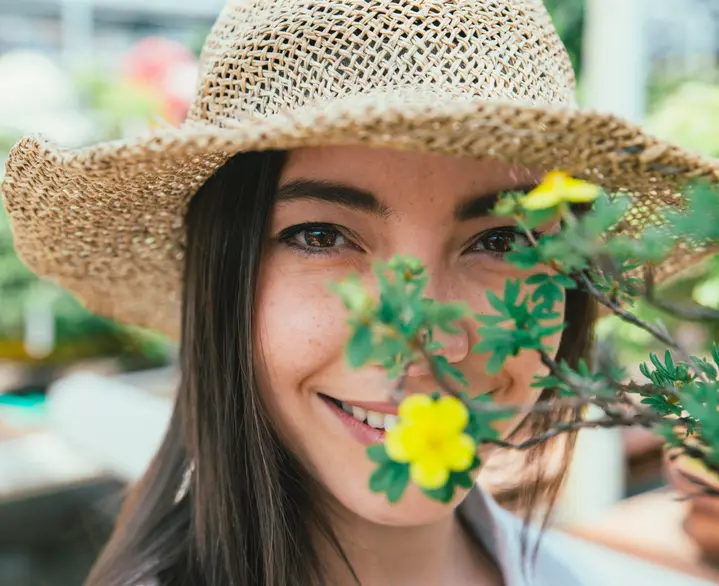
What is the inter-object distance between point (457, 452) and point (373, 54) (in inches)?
28.0

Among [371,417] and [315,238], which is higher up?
[315,238]

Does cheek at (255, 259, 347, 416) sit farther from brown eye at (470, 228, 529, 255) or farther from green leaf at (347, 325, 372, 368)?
green leaf at (347, 325, 372, 368)

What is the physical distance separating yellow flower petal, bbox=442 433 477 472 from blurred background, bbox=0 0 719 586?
2.20 ft

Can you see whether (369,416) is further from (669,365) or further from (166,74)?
(166,74)

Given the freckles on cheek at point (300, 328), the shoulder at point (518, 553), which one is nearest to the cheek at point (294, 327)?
the freckles on cheek at point (300, 328)

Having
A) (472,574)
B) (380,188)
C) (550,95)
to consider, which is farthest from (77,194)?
(472,574)

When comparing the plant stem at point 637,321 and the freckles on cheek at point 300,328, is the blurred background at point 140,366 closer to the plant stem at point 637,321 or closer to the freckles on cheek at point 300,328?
the freckles on cheek at point 300,328

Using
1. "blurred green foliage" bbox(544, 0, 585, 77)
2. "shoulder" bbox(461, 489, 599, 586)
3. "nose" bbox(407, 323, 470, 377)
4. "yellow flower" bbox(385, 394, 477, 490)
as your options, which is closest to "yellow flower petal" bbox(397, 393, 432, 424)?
"yellow flower" bbox(385, 394, 477, 490)

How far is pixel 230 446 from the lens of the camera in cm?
122

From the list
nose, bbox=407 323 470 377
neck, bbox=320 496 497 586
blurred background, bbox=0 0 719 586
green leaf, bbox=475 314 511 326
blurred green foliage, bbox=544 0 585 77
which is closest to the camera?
green leaf, bbox=475 314 511 326

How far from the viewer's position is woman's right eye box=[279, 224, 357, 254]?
43.8 inches

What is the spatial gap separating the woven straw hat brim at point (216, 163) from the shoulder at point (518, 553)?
2.19 ft

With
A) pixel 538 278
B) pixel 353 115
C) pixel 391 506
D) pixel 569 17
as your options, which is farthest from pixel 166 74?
pixel 538 278

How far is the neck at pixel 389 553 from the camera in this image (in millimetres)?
1302
